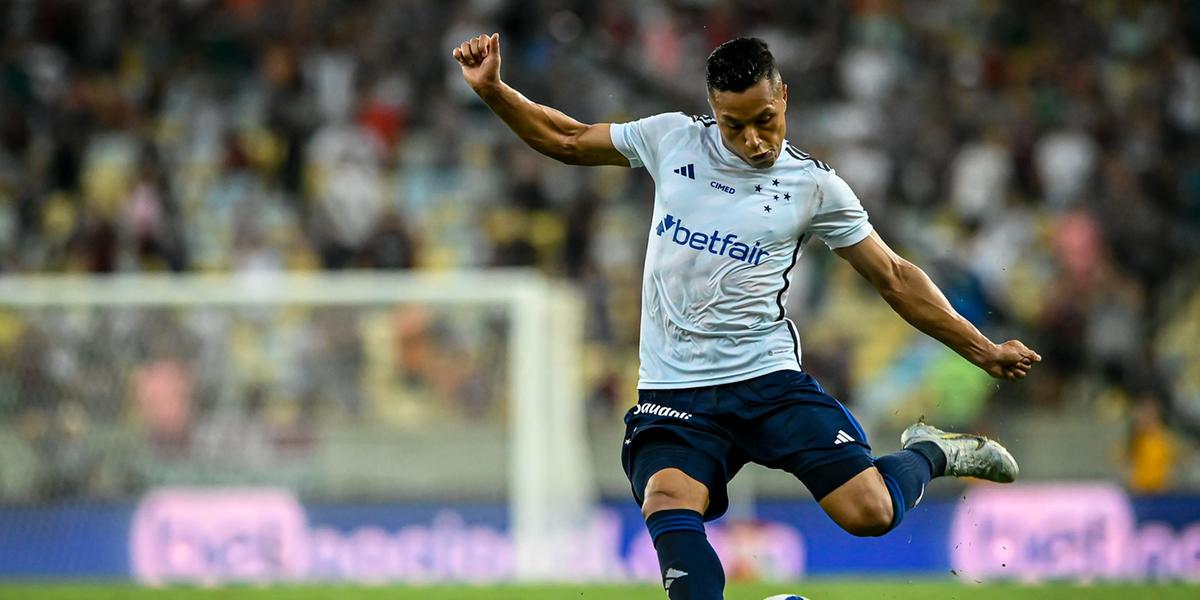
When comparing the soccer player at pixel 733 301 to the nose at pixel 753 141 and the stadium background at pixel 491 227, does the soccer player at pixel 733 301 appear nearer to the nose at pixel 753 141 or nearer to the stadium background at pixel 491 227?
the nose at pixel 753 141

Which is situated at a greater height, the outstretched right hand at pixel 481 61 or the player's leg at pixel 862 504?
the outstretched right hand at pixel 481 61

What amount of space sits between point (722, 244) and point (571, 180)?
1077cm

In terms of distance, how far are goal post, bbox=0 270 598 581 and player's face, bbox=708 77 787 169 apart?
26.9 ft

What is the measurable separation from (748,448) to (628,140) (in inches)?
45.3

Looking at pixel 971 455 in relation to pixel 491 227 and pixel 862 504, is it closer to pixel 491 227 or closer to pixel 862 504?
pixel 862 504

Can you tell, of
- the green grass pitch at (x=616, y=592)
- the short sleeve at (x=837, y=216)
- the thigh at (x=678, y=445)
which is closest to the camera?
the thigh at (x=678, y=445)

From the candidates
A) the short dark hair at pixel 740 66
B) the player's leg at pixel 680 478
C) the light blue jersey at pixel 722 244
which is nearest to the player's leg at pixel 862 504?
the player's leg at pixel 680 478

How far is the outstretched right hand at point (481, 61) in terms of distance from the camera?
19.8 feet

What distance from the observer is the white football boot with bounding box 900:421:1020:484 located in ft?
22.1

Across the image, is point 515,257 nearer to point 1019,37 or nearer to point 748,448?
point 1019,37

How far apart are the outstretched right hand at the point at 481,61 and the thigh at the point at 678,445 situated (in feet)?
3.96

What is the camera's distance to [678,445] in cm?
596


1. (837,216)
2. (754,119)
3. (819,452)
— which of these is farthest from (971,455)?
(754,119)

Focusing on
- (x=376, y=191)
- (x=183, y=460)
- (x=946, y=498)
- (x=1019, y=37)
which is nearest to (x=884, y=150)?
(x=1019, y=37)
